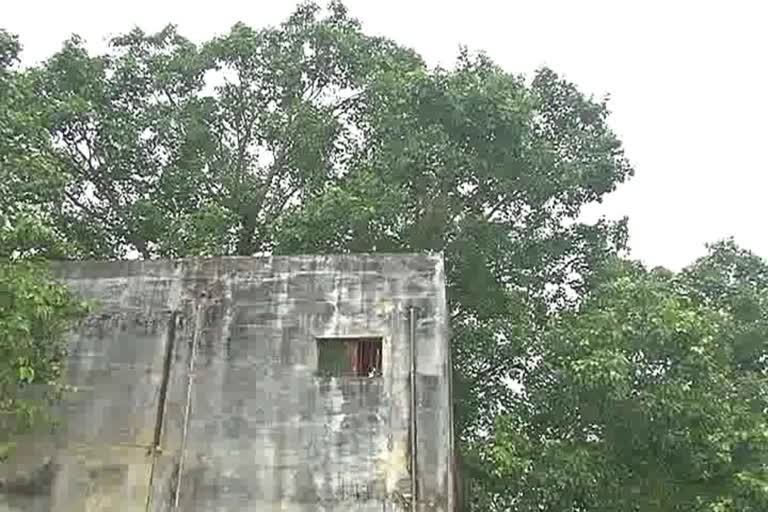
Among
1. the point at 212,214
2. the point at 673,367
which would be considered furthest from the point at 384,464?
Result: the point at 212,214

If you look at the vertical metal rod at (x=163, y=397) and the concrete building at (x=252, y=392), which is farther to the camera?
the vertical metal rod at (x=163, y=397)

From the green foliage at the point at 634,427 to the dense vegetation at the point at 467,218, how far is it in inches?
1.3

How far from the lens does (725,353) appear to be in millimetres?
15125

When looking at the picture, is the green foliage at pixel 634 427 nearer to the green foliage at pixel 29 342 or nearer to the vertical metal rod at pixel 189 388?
the vertical metal rod at pixel 189 388

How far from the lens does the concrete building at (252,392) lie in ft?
37.1

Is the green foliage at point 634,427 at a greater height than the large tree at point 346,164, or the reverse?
the large tree at point 346,164

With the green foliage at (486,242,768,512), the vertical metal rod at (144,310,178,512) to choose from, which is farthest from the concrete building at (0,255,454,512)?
the green foliage at (486,242,768,512)

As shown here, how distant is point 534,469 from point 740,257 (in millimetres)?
7115

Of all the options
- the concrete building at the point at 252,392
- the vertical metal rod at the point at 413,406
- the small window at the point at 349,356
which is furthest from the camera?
the small window at the point at 349,356

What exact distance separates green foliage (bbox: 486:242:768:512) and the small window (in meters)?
2.27

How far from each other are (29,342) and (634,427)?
775cm

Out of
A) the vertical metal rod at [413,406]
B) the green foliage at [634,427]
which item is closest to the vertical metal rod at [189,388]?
the vertical metal rod at [413,406]

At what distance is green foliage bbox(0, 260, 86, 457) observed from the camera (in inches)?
399

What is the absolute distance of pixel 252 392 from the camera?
1186cm
